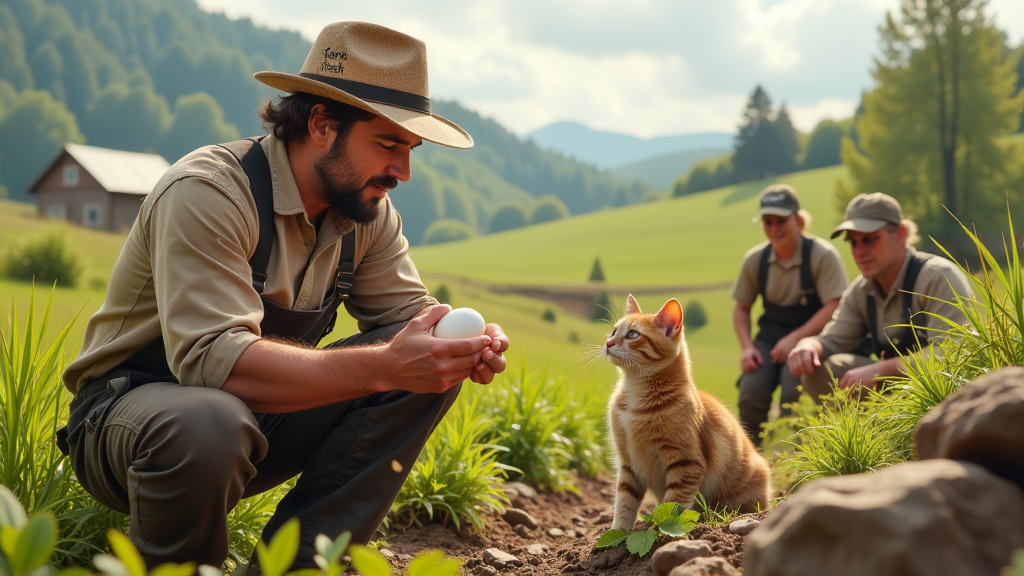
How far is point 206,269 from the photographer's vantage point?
2619 mm

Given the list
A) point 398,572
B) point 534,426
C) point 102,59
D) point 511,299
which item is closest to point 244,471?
point 398,572

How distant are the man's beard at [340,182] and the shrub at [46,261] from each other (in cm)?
1052

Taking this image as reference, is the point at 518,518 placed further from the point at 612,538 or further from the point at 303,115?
the point at 303,115

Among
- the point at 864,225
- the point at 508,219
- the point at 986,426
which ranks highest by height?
the point at 864,225

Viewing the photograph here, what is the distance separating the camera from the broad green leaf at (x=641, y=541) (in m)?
2.97

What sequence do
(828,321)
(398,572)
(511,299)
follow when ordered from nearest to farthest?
1. (398,572)
2. (828,321)
3. (511,299)

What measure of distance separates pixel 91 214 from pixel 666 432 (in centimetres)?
2960

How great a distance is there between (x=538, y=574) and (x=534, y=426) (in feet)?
7.14

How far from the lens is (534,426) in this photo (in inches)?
219

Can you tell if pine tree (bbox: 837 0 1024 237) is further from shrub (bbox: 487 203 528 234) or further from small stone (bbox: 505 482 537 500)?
shrub (bbox: 487 203 528 234)

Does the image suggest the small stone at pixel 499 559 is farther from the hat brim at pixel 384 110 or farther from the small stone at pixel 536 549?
the hat brim at pixel 384 110

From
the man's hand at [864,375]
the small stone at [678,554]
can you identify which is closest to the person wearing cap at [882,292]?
the man's hand at [864,375]

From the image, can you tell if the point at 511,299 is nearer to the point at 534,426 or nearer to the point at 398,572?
the point at 534,426

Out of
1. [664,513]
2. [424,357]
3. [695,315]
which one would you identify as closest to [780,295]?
[664,513]
